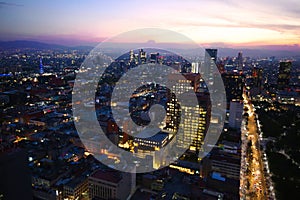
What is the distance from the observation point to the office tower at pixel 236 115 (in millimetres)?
9172

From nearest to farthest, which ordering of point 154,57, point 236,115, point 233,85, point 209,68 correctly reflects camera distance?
point 236,115 < point 233,85 < point 209,68 < point 154,57

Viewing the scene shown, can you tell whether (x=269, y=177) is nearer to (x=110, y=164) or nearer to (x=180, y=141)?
(x=180, y=141)

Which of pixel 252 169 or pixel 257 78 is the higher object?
pixel 257 78

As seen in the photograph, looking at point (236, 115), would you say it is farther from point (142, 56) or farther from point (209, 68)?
point (142, 56)

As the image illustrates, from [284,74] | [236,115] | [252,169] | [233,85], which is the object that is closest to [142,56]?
[233,85]

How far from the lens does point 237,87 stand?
13.4 m

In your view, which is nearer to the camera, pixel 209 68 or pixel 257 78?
pixel 209 68

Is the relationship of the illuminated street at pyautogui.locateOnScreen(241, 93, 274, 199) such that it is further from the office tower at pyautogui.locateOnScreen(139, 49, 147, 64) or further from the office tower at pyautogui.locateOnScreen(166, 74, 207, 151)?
the office tower at pyautogui.locateOnScreen(139, 49, 147, 64)

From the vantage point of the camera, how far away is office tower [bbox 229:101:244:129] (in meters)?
9.17

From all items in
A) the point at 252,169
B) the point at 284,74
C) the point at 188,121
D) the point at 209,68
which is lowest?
the point at 252,169

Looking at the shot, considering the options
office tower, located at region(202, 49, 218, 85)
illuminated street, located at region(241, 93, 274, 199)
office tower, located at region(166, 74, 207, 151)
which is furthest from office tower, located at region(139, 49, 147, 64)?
office tower, located at region(166, 74, 207, 151)

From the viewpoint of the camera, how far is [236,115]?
30.3 feet

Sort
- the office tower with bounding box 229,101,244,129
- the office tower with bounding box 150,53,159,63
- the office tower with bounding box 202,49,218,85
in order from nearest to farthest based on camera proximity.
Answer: the office tower with bounding box 229,101,244,129 < the office tower with bounding box 202,49,218,85 < the office tower with bounding box 150,53,159,63

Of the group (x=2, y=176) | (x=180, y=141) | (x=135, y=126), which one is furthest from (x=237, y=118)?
(x=2, y=176)
